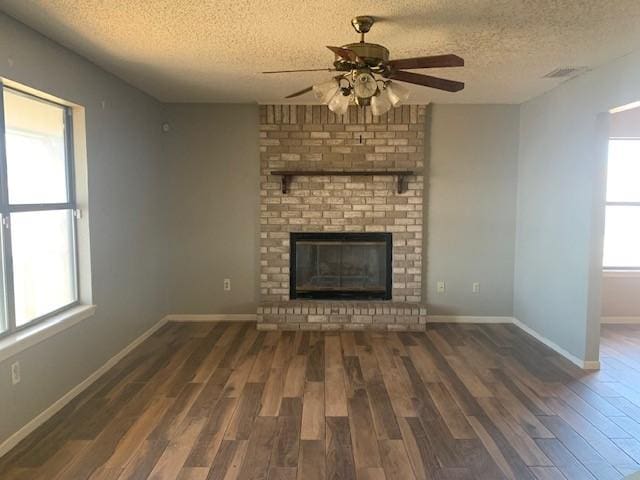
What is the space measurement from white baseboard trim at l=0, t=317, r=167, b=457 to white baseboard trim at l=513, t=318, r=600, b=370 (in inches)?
159

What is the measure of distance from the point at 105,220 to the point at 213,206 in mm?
1525

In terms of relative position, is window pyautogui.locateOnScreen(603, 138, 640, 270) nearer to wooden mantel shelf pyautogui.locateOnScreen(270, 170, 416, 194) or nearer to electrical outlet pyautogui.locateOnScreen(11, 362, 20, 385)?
wooden mantel shelf pyautogui.locateOnScreen(270, 170, 416, 194)

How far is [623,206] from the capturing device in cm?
504

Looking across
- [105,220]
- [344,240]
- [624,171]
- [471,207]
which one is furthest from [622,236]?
[105,220]

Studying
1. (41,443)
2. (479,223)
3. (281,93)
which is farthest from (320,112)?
(41,443)

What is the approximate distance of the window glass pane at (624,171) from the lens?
16.3ft

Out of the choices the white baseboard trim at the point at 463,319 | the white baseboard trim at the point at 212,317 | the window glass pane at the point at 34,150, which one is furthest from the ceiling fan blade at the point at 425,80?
the white baseboard trim at the point at 212,317

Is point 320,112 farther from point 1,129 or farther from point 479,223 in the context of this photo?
point 1,129

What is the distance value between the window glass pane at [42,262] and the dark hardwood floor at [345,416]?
74 cm

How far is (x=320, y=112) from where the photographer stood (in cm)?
493

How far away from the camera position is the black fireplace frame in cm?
505

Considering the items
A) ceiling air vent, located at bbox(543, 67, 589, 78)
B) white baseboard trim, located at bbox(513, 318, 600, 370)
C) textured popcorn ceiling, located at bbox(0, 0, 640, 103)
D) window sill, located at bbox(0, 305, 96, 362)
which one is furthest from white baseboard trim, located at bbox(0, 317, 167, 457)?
ceiling air vent, located at bbox(543, 67, 589, 78)

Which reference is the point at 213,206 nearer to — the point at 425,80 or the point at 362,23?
the point at 362,23

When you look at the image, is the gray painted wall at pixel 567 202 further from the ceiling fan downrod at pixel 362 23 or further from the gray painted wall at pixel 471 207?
the ceiling fan downrod at pixel 362 23
